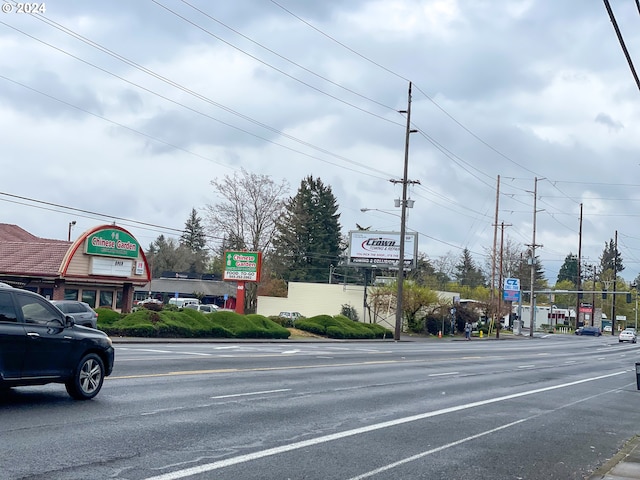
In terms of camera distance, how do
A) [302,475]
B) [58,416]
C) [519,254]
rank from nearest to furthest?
[302,475] → [58,416] → [519,254]

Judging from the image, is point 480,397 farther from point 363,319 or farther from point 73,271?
point 363,319

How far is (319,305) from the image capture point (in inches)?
2778

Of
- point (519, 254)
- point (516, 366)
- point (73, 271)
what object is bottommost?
point (516, 366)

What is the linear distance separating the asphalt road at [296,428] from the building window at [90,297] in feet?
95.8

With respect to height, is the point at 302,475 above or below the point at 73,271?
below

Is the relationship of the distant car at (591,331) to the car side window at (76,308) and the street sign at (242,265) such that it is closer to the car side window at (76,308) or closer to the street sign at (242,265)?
the street sign at (242,265)

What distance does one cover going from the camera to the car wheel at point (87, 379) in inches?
462

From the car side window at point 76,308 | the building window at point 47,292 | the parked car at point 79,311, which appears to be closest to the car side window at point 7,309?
the parked car at point 79,311

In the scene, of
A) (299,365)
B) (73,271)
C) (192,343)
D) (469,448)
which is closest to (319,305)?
Answer: (73,271)

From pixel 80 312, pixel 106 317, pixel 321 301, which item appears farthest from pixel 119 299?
pixel 80 312

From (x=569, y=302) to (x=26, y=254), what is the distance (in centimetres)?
14886

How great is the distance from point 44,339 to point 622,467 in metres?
8.33

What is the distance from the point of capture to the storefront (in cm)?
4506

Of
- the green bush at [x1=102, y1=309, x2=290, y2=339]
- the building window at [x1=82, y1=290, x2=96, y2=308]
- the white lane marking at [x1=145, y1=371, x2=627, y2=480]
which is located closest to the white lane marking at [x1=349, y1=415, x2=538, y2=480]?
the white lane marking at [x1=145, y1=371, x2=627, y2=480]
